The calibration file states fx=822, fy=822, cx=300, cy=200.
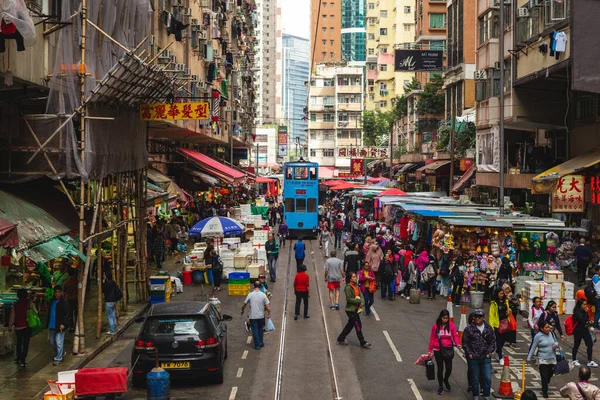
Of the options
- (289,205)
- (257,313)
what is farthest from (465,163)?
(257,313)

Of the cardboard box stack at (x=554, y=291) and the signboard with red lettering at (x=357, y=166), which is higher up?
the signboard with red lettering at (x=357, y=166)

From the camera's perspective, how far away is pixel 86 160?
17.1 metres

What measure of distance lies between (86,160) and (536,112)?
22.0 metres

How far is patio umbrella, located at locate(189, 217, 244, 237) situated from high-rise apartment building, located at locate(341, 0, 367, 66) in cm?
15193

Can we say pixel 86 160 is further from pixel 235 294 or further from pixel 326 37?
pixel 326 37

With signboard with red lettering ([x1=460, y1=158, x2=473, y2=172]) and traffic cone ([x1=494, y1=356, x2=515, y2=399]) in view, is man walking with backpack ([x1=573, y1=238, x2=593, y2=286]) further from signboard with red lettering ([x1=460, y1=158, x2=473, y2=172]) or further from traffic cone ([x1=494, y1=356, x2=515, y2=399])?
signboard with red lettering ([x1=460, y1=158, x2=473, y2=172])

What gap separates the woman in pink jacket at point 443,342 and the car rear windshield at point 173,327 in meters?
3.89

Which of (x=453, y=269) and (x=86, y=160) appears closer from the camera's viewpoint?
(x=86, y=160)

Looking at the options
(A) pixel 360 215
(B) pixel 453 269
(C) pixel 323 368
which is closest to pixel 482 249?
(B) pixel 453 269

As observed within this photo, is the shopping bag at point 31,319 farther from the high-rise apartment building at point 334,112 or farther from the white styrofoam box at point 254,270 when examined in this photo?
the high-rise apartment building at point 334,112

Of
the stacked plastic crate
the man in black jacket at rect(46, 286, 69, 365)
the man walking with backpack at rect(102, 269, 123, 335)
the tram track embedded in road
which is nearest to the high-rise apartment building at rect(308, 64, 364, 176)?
the tram track embedded in road

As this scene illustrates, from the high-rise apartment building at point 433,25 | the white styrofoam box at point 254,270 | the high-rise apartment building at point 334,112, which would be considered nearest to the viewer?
the white styrofoam box at point 254,270

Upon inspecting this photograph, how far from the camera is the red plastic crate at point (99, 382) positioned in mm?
12414

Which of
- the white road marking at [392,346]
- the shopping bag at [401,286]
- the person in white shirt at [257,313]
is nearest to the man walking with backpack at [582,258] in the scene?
the shopping bag at [401,286]
